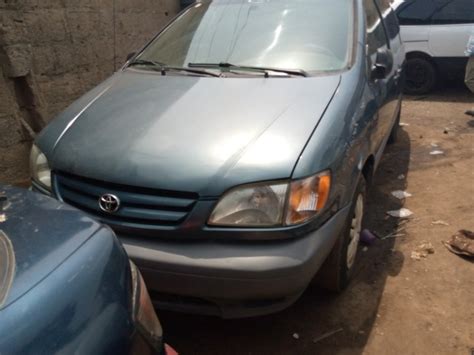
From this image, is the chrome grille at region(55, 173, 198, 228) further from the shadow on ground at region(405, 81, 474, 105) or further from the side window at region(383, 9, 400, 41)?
the shadow on ground at region(405, 81, 474, 105)

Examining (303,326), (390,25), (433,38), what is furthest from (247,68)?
(433,38)

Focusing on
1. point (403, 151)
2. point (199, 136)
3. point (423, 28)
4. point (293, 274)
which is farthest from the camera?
point (423, 28)

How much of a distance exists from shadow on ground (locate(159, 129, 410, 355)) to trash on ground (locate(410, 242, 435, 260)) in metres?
0.18

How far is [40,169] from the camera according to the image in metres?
2.56

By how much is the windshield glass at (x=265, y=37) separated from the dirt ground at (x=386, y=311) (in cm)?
135

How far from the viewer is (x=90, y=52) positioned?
5.29 m

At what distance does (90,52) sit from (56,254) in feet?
14.4

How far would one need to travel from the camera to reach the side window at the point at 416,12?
770 cm

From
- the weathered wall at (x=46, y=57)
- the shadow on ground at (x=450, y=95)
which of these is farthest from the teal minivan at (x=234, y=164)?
the shadow on ground at (x=450, y=95)

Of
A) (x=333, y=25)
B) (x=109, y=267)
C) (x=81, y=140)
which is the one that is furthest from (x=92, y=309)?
(x=333, y=25)

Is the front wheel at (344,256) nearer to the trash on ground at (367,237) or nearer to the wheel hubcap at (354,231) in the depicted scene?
the wheel hubcap at (354,231)

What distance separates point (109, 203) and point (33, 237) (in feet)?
2.54

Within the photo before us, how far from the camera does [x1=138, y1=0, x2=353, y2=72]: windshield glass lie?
2.96 m

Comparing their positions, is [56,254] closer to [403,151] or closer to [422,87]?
[403,151]
